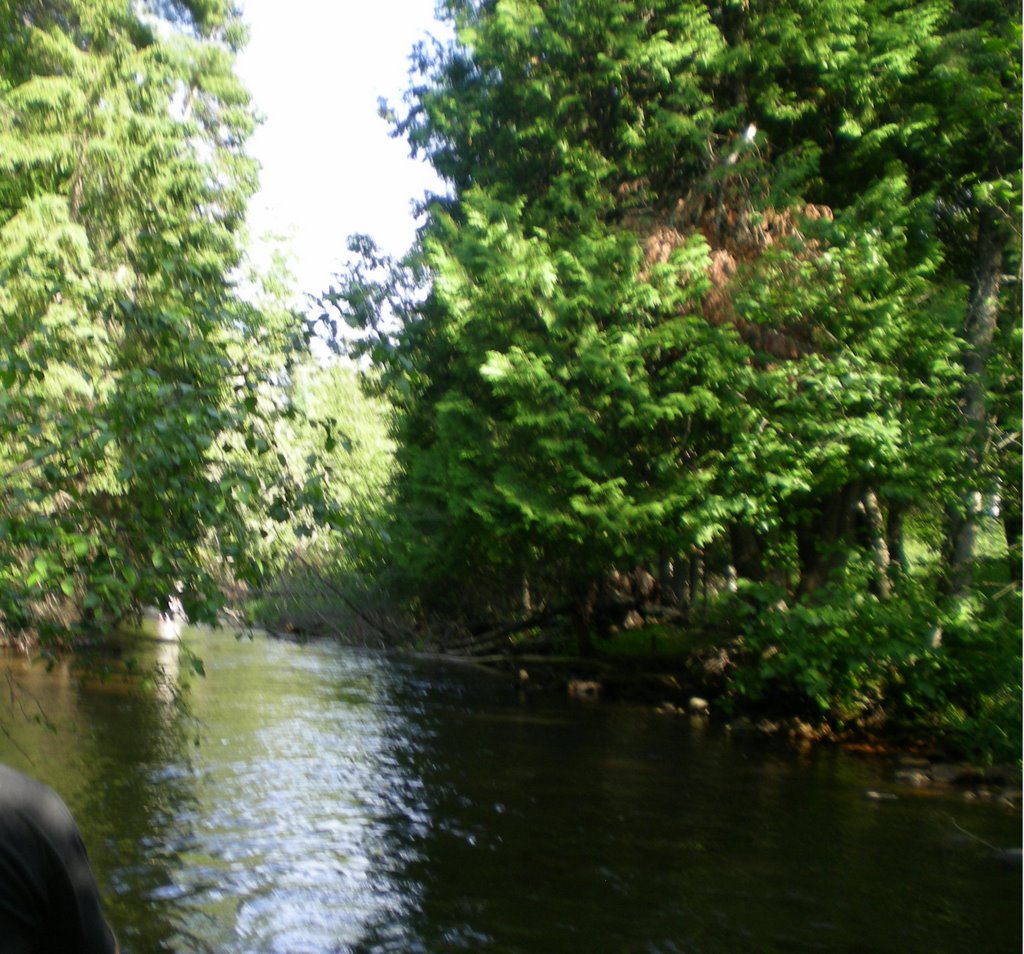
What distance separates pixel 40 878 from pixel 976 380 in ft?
45.5

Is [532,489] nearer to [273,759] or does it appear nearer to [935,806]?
[273,759]

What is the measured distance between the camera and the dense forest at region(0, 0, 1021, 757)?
1502 centimetres

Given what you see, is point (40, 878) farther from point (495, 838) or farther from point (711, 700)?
point (711, 700)

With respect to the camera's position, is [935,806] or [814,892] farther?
[935,806]

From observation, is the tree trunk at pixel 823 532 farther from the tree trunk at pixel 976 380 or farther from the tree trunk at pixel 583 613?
the tree trunk at pixel 583 613

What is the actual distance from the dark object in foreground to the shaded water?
5320 mm

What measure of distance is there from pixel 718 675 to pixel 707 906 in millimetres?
12348

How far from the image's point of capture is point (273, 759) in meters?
13.5

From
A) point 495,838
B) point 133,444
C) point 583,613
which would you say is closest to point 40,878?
point 133,444

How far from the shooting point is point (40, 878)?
215 centimetres

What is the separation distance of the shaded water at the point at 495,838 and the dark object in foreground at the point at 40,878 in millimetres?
5320

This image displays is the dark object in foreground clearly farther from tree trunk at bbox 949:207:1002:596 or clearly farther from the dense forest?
tree trunk at bbox 949:207:1002:596

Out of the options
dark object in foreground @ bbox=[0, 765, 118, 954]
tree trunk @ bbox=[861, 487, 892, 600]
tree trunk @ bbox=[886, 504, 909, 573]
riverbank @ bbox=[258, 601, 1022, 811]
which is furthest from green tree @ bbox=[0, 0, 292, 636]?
tree trunk @ bbox=[886, 504, 909, 573]

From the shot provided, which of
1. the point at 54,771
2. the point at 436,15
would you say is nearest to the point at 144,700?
the point at 54,771
